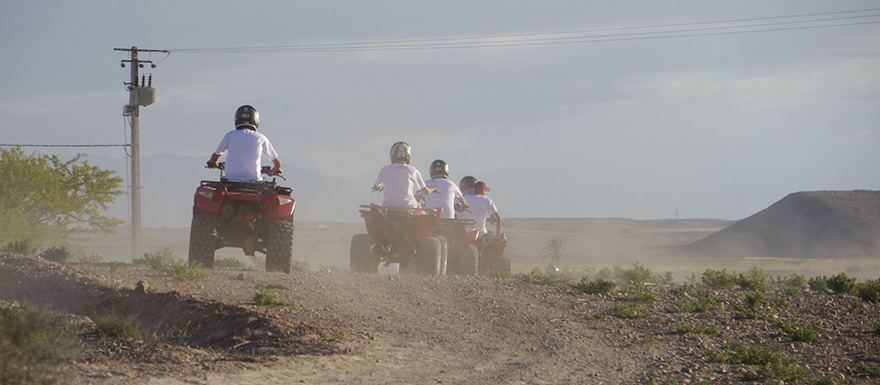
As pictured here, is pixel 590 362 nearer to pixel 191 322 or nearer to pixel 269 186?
pixel 191 322

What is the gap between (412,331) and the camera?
1108 centimetres

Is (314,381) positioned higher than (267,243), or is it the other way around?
(267,243)

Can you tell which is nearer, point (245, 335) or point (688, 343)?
point (245, 335)

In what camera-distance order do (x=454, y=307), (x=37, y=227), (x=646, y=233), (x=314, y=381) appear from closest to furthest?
(x=314, y=381)
(x=454, y=307)
(x=37, y=227)
(x=646, y=233)

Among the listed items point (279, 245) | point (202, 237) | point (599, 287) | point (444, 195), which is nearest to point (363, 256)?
point (279, 245)

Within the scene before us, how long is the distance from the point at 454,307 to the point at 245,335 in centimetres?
330

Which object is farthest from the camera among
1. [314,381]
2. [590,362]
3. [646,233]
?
[646,233]

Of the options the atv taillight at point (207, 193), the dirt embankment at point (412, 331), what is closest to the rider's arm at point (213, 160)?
the atv taillight at point (207, 193)

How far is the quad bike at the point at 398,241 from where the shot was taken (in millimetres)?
17594

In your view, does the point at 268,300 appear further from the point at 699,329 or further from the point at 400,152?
the point at 400,152

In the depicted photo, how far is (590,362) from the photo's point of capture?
9.97 m

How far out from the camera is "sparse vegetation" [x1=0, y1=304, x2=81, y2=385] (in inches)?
299

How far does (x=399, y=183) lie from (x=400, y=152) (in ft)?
2.19

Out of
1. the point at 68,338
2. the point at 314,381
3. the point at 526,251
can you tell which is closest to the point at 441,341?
the point at 314,381
